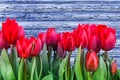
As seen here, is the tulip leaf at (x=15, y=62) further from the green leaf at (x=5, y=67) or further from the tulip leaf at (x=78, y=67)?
the tulip leaf at (x=78, y=67)

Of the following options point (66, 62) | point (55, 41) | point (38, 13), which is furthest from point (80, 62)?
point (38, 13)

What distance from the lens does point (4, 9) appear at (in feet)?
12.2

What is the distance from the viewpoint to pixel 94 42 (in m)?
1.44

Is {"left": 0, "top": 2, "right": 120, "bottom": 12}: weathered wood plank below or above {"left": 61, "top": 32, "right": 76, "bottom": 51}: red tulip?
below

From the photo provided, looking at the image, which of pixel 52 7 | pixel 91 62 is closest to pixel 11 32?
pixel 91 62

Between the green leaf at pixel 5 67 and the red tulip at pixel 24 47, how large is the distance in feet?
0.24

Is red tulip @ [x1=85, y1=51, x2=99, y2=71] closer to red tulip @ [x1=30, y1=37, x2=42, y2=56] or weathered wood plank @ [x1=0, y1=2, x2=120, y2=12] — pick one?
red tulip @ [x1=30, y1=37, x2=42, y2=56]

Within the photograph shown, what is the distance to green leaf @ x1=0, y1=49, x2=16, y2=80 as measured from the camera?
1436mm

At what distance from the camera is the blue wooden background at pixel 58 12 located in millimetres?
3729

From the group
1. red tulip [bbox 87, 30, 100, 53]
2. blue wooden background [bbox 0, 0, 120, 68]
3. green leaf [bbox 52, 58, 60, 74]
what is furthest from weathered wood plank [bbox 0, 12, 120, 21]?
red tulip [bbox 87, 30, 100, 53]

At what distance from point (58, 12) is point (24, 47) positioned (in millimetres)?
2373

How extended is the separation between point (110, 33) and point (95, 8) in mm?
2293

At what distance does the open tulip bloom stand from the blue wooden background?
87.3 inches

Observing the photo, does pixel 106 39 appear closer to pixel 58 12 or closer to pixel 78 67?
pixel 78 67
